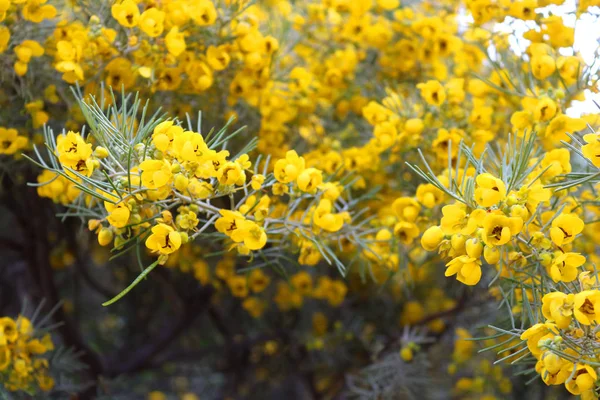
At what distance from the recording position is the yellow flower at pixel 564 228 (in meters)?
0.98

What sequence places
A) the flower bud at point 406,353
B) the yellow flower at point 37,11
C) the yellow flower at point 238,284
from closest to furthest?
the yellow flower at point 37,11 → the flower bud at point 406,353 → the yellow flower at point 238,284

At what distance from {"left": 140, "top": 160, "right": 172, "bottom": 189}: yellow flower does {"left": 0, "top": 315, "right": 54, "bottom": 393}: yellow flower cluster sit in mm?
633

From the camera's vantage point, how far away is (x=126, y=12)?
4.17 ft

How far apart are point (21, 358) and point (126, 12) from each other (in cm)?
82

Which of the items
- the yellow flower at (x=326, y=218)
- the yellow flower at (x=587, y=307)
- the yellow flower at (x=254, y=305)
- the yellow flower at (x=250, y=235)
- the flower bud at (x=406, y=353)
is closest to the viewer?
the yellow flower at (x=587, y=307)

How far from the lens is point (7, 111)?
147 centimetres

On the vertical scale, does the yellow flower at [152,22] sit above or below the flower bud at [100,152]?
above

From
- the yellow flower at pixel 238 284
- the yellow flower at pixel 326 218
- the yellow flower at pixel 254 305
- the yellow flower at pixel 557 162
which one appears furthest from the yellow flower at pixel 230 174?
the yellow flower at pixel 254 305

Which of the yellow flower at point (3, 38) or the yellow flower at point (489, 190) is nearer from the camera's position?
the yellow flower at point (489, 190)

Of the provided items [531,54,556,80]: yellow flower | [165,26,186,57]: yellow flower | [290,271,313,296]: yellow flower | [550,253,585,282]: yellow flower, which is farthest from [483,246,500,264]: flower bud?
[290,271,313,296]: yellow flower

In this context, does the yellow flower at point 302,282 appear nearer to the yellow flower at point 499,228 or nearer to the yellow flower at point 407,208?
the yellow flower at point 407,208

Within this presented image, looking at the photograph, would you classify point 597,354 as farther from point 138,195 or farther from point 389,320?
point 389,320

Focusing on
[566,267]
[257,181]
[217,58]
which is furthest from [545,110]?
[217,58]

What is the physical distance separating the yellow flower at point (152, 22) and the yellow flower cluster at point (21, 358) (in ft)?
2.41
